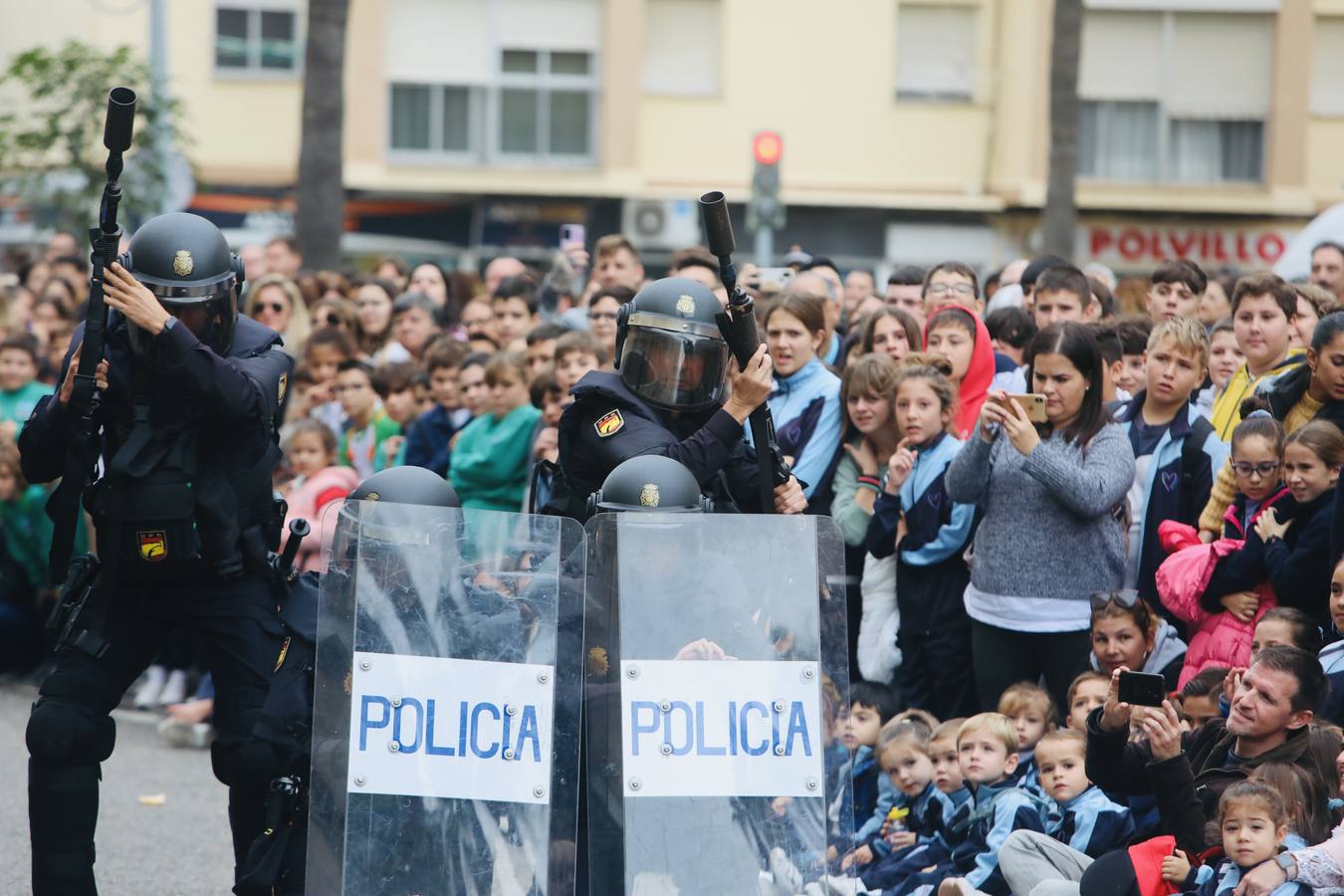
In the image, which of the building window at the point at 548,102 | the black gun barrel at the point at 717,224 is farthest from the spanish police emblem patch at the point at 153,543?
the building window at the point at 548,102

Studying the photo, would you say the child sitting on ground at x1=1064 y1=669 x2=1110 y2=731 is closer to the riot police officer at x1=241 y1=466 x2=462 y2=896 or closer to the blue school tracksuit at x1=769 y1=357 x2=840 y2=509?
the blue school tracksuit at x1=769 y1=357 x2=840 y2=509

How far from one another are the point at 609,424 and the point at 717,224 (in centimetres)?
74

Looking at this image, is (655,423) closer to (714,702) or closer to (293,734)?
(293,734)

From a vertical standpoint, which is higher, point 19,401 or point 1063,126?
point 1063,126

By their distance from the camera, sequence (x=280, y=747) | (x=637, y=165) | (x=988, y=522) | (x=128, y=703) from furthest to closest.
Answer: (x=637, y=165) → (x=128, y=703) → (x=988, y=522) → (x=280, y=747)

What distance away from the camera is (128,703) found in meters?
10.8

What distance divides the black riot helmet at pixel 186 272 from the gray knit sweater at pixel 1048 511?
2573mm

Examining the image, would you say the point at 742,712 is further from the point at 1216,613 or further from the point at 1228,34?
the point at 1228,34

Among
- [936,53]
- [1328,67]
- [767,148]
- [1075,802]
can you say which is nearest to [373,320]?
[767,148]

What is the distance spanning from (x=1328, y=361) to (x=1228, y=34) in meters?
19.5

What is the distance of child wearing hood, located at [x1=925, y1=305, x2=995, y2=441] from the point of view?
26.0 feet

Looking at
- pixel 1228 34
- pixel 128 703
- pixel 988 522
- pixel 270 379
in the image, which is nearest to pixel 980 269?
pixel 1228 34

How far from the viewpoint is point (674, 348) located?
5.68m

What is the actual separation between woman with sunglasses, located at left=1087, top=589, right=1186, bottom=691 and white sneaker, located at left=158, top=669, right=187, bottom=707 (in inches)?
219
